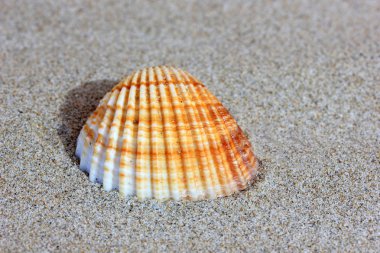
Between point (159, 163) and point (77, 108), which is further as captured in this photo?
point (77, 108)

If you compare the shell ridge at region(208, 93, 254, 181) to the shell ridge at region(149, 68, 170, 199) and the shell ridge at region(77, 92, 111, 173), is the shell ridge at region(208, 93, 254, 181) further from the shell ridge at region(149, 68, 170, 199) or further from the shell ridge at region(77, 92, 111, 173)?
the shell ridge at region(77, 92, 111, 173)

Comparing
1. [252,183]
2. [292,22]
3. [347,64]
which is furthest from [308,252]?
[292,22]

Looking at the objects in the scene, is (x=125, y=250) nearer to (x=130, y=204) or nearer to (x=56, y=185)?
(x=130, y=204)

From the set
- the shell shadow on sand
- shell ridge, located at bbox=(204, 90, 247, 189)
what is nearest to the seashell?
shell ridge, located at bbox=(204, 90, 247, 189)

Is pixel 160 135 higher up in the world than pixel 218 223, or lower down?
higher up

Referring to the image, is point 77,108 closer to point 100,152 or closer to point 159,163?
point 100,152

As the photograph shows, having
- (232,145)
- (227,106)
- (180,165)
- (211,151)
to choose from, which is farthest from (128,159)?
(227,106)
